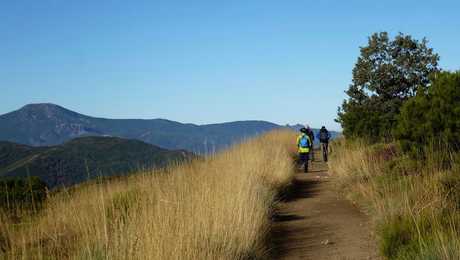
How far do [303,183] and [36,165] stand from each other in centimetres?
20073

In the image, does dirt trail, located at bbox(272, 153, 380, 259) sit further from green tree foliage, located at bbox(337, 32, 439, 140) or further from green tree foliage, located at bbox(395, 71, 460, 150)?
green tree foliage, located at bbox(337, 32, 439, 140)

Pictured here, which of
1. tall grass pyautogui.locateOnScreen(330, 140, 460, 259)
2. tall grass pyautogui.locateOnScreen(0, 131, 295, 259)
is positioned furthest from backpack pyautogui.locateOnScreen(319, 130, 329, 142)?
tall grass pyautogui.locateOnScreen(0, 131, 295, 259)

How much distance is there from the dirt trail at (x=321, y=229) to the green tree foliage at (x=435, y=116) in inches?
77.7

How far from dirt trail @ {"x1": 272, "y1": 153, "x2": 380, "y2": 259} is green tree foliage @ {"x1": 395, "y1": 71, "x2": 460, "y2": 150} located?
1.97 metres

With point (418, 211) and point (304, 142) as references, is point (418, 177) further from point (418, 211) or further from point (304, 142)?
point (304, 142)

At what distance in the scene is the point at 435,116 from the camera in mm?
9992

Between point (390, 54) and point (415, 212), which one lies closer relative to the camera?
point (415, 212)

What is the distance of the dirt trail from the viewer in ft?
23.2

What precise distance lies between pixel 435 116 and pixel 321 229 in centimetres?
345

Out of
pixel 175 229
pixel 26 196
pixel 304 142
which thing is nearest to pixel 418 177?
pixel 175 229

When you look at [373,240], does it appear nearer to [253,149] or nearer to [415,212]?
[415,212]

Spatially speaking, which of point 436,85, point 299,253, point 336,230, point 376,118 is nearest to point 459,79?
point 436,85

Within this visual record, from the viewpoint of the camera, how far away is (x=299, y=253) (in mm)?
7223

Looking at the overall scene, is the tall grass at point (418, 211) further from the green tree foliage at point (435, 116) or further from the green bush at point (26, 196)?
the green bush at point (26, 196)
